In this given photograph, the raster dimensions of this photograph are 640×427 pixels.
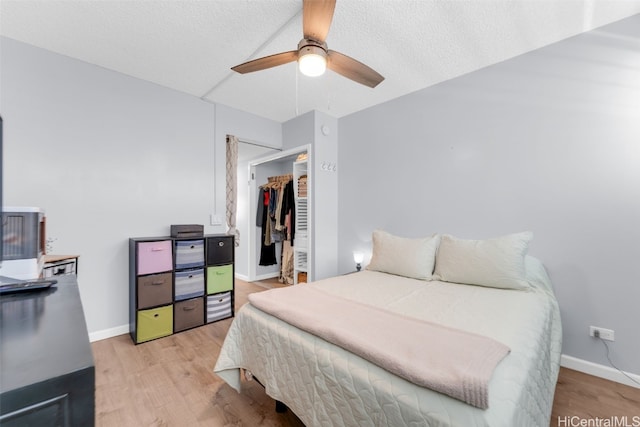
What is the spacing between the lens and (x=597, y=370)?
1.91m

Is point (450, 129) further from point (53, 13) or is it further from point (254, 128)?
point (53, 13)

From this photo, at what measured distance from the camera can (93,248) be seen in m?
2.46

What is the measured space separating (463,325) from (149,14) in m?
2.79

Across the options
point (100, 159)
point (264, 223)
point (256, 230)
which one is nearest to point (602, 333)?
point (264, 223)

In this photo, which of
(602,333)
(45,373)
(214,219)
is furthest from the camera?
(214,219)

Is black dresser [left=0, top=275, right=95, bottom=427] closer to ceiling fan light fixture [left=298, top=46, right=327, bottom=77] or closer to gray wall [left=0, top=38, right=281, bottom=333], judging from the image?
ceiling fan light fixture [left=298, top=46, right=327, bottom=77]

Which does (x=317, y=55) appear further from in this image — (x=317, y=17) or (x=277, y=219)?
(x=277, y=219)

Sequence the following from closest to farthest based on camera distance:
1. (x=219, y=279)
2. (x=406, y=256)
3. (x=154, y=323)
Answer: (x=406, y=256) < (x=154, y=323) < (x=219, y=279)

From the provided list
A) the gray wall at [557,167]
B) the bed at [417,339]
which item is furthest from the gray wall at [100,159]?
the gray wall at [557,167]

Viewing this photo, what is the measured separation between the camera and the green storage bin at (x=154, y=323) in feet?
7.95

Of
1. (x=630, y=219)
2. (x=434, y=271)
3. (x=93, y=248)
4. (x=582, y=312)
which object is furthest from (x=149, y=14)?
(x=582, y=312)

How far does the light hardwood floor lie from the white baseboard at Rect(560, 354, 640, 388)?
45 millimetres

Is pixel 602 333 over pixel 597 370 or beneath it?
over

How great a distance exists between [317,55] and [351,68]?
1.11 feet
